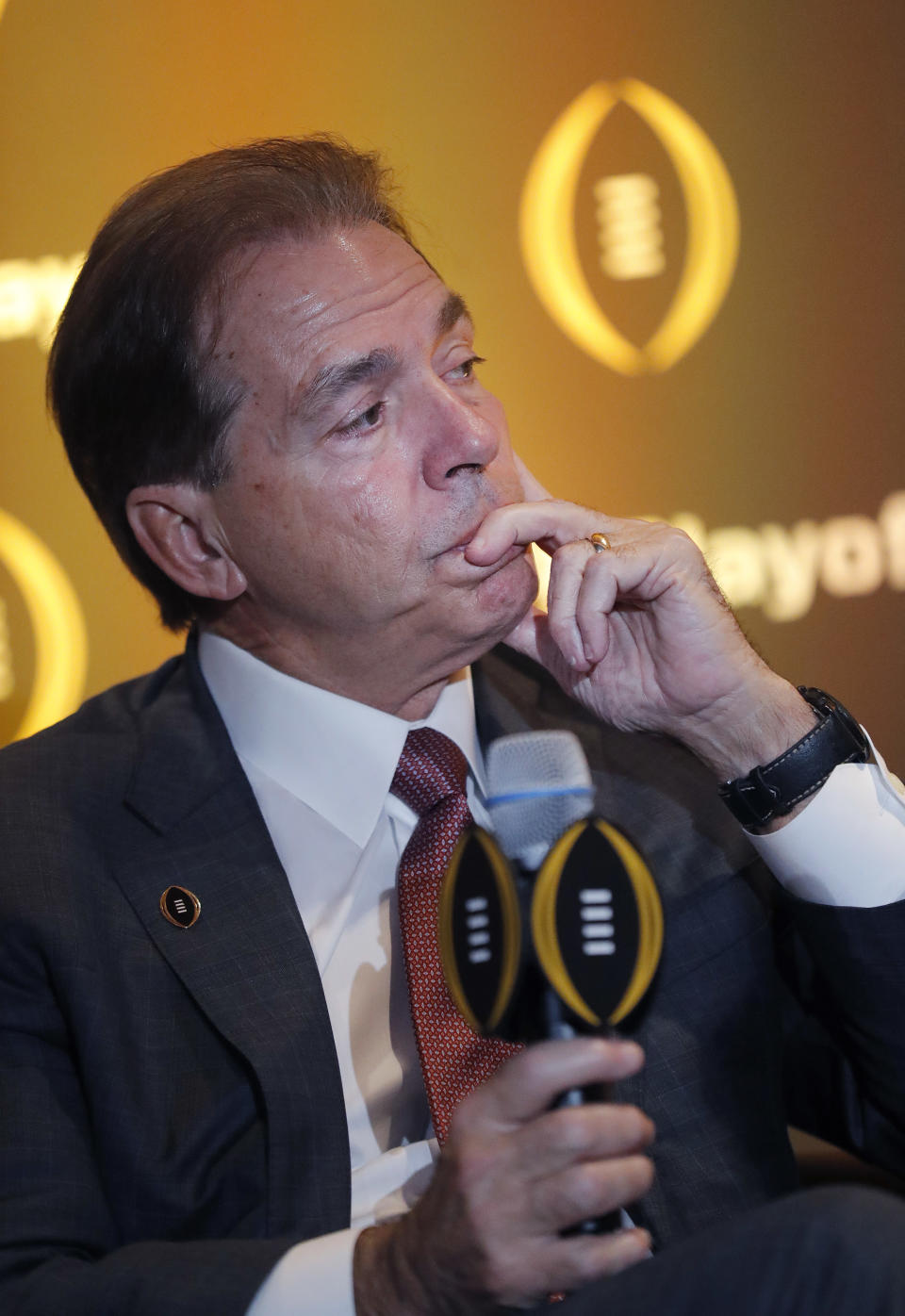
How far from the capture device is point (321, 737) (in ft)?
4.64

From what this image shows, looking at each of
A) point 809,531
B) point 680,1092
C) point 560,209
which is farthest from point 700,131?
point 680,1092

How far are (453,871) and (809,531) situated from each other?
171 cm

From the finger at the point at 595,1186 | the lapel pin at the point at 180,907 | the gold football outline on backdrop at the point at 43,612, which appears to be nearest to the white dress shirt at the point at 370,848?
the lapel pin at the point at 180,907

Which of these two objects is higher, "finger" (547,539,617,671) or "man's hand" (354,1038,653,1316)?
"finger" (547,539,617,671)

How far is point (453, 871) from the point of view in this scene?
0.76m

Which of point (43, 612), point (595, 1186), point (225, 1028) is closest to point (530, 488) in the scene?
point (225, 1028)

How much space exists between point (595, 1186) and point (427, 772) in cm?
65

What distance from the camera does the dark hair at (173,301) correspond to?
4.69 feet

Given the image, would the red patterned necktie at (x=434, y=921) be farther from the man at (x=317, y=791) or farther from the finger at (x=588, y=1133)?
the finger at (x=588, y=1133)

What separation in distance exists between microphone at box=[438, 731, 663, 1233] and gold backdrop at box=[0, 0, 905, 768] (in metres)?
1.60

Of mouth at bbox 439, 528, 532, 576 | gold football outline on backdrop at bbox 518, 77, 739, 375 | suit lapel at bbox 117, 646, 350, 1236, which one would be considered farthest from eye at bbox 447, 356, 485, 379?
gold football outline on backdrop at bbox 518, 77, 739, 375

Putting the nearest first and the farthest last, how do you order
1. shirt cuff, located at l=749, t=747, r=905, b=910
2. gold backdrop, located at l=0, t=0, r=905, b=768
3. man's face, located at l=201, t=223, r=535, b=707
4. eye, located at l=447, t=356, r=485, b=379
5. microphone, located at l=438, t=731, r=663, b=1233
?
microphone, located at l=438, t=731, r=663, b=1233 → shirt cuff, located at l=749, t=747, r=905, b=910 → man's face, located at l=201, t=223, r=535, b=707 → eye, located at l=447, t=356, r=485, b=379 → gold backdrop, located at l=0, t=0, r=905, b=768

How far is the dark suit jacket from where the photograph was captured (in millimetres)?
1132

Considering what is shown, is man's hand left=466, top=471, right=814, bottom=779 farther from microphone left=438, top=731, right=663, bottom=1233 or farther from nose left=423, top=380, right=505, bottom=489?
microphone left=438, top=731, right=663, bottom=1233
